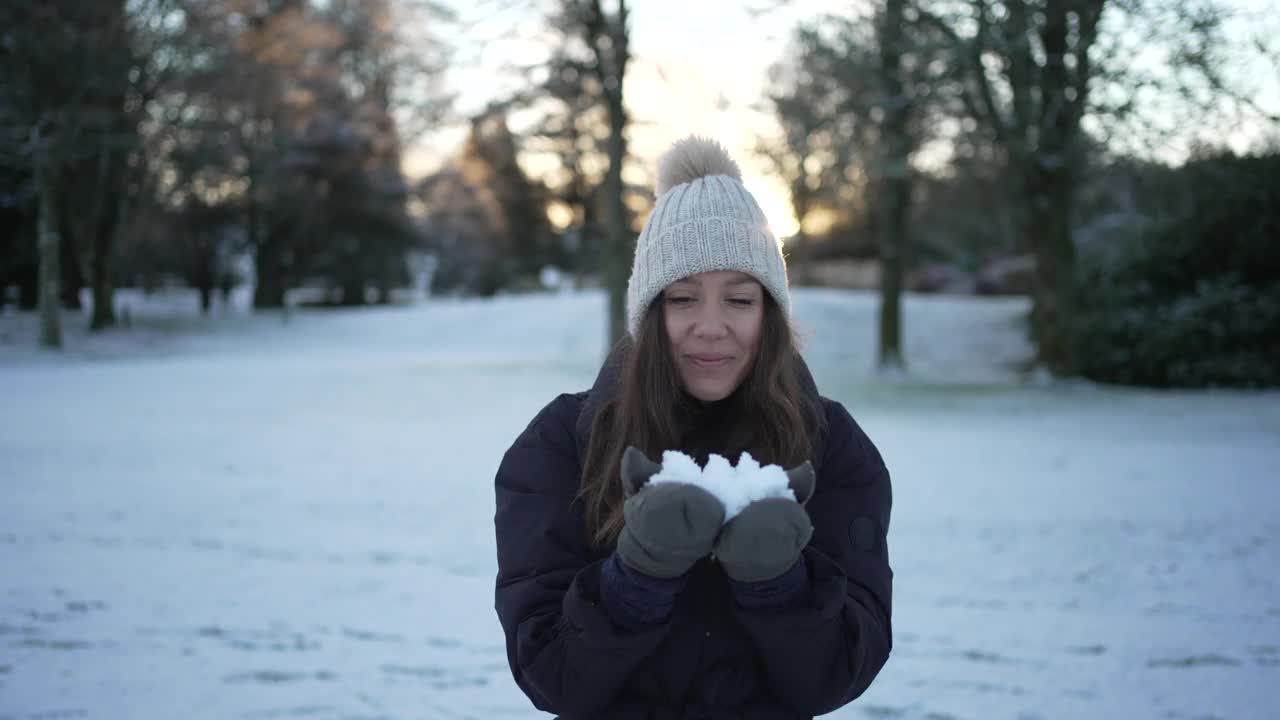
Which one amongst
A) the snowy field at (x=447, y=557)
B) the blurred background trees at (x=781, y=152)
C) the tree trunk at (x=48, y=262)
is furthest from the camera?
the tree trunk at (x=48, y=262)

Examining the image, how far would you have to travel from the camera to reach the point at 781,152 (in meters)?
16.6

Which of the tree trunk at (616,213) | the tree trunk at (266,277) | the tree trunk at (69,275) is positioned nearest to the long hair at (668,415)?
the tree trunk at (616,213)

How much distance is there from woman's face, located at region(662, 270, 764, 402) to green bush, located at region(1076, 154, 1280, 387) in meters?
14.1

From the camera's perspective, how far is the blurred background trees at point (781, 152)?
41.4 feet

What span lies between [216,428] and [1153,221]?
50.7 ft

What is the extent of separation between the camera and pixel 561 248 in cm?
5025

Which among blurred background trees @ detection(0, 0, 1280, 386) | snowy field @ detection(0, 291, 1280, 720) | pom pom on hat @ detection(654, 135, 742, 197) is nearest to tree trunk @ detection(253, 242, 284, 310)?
blurred background trees @ detection(0, 0, 1280, 386)

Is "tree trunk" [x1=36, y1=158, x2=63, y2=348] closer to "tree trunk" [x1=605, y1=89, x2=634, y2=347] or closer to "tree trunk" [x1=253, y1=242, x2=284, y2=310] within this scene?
"tree trunk" [x1=605, y1=89, x2=634, y2=347]

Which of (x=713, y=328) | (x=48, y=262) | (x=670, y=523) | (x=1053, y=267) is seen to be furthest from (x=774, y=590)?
(x=48, y=262)

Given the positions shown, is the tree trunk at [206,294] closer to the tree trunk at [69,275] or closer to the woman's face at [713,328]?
the tree trunk at [69,275]

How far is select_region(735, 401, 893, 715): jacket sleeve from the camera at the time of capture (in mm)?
1625

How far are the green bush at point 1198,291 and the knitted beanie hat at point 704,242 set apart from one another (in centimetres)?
1405

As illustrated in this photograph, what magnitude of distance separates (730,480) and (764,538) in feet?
0.35

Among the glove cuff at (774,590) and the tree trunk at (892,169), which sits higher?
the tree trunk at (892,169)
